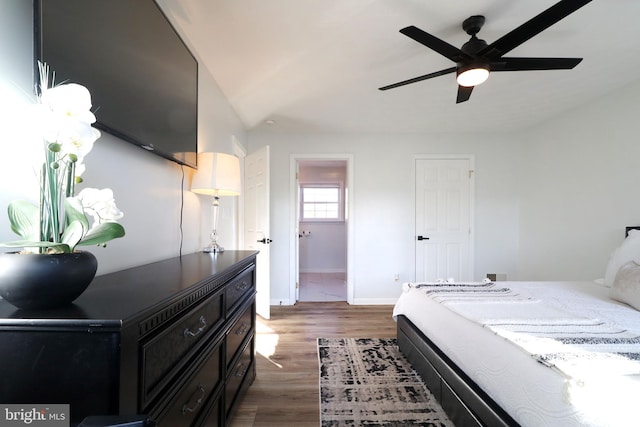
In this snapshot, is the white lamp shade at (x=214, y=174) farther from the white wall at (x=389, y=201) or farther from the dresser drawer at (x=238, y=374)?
the white wall at (x=389, y=201)

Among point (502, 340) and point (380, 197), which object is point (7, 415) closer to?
point (502, 340)

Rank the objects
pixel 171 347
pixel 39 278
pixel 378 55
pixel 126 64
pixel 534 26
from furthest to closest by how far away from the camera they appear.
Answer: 1. pixel 378 55
2. pixel 534 26
3. pixel 126 64
4. pixel 171 347
5. pixel 39 278

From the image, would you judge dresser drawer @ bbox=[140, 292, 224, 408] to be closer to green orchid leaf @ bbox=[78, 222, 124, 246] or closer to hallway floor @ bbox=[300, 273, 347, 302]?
green orchid leaf @ bbox=[78, 222, 124, 246]

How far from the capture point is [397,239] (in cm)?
390

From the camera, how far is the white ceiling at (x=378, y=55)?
1.63m

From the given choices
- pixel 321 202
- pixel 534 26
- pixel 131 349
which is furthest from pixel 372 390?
pixel 321 202

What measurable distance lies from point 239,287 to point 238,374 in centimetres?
51

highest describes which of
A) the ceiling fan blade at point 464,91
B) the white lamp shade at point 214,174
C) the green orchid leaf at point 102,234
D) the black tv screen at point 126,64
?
the ceiling fan blade at point 464,91

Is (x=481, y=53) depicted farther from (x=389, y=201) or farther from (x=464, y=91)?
(x=389, y=201)

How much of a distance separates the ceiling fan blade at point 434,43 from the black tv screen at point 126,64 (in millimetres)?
1326

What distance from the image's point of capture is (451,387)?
4.87 ft

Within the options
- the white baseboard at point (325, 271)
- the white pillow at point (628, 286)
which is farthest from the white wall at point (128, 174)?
the white baseboard at point (325, 271)

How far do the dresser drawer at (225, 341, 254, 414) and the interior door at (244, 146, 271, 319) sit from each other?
4.18 ft

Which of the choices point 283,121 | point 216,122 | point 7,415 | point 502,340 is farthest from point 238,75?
point 502,340
